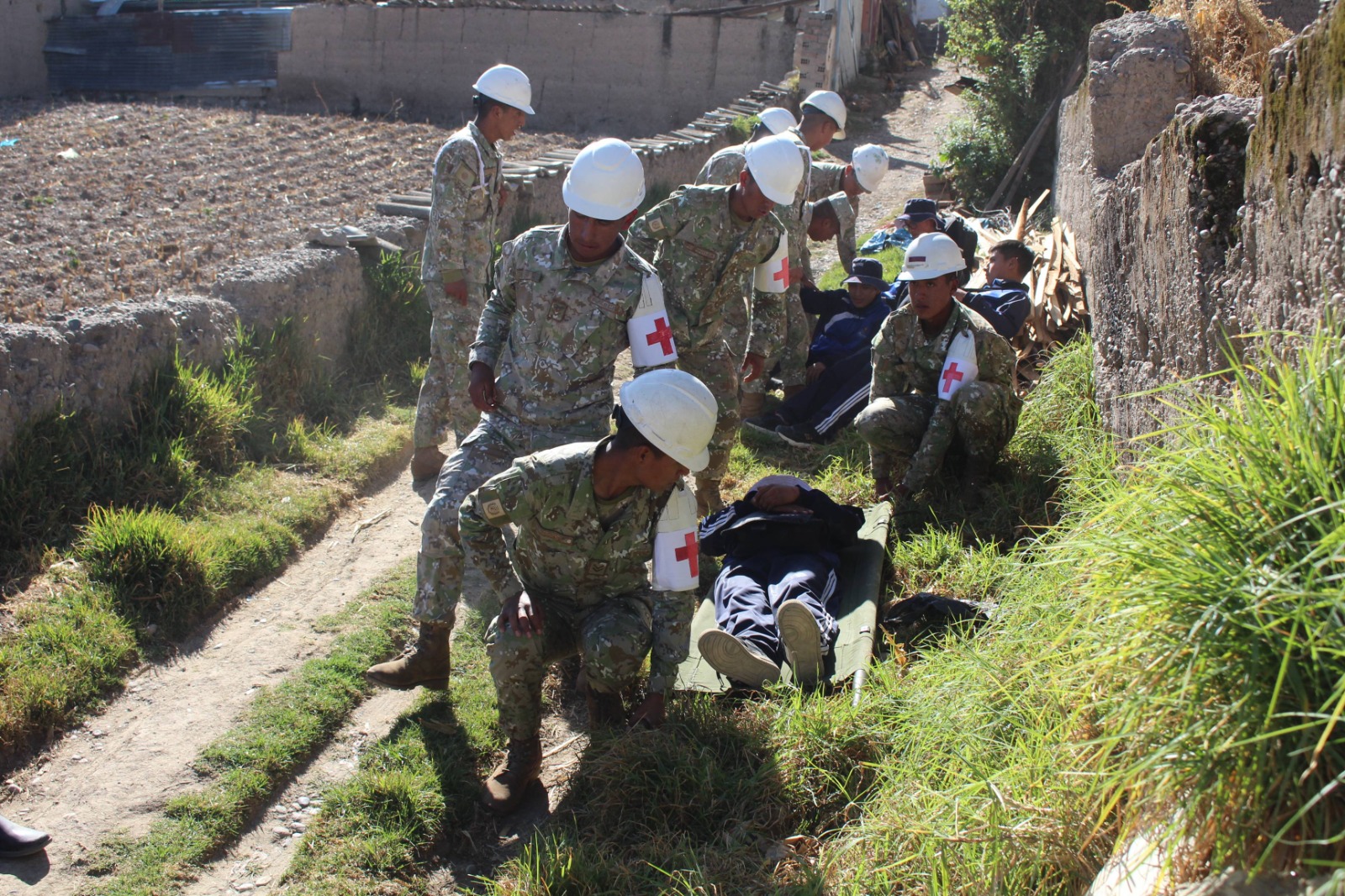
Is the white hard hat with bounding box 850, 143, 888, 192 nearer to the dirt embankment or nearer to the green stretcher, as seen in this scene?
the green stretcher

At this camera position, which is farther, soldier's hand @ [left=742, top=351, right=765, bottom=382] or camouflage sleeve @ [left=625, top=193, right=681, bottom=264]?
soldier's hand @ [left=742, top=351, right=765, bottom=382]

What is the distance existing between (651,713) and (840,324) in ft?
13.4

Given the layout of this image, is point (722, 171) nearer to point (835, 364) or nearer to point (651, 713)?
point (835, 364)

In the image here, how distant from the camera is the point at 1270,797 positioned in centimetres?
199

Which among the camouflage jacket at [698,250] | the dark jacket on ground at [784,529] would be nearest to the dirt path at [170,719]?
the dark jacket on ground at [784,529]

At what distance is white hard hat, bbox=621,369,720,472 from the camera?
10.6 ft

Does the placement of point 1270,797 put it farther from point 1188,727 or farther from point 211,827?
point 211,827

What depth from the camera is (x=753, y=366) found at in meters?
5.63

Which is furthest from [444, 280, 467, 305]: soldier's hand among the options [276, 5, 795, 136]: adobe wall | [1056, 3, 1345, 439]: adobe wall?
[276, 5, 795, 136]: adobe wall

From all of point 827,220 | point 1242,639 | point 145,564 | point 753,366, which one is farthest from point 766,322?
point 1242,639

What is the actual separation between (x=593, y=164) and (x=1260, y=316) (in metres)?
2.34

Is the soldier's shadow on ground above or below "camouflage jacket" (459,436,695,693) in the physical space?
below

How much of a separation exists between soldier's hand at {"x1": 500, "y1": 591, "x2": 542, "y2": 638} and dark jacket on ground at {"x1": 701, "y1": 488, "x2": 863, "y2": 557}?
4.50 ft

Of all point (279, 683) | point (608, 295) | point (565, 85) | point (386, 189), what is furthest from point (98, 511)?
point (565, 85)
